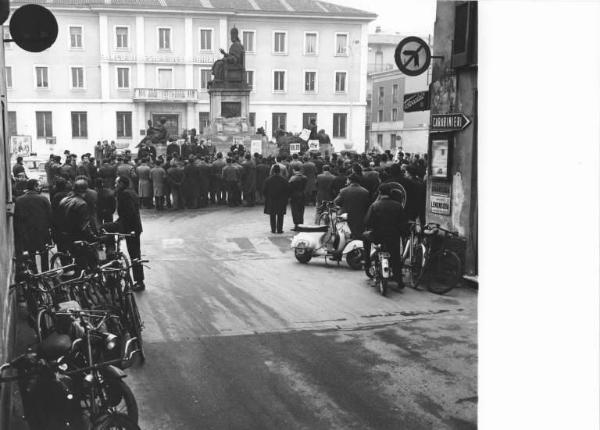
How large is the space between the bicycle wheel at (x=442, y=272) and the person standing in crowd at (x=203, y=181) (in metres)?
12.4

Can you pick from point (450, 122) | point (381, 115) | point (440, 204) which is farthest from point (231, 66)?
point (381, 115)

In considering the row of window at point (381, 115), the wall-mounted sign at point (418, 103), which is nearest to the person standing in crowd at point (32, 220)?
the wall-mounted sign at point (418, 103)

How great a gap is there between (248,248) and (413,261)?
195 inches

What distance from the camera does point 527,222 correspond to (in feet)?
4.70

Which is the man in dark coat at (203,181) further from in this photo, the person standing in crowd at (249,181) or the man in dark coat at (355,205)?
the man in dark coat at (355,205)

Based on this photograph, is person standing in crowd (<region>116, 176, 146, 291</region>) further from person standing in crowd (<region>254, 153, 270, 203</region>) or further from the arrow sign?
person standing in crowd (<region>254, 153, 270, 203</region>)

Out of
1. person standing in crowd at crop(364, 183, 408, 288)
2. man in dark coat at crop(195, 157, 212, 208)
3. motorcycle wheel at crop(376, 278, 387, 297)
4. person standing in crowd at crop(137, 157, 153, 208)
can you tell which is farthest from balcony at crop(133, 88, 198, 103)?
motorcycle wheel at crop(376, 278, 387, 297)

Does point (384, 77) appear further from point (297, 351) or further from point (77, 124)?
point (297, 351)

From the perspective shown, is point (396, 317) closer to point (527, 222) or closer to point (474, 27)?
point (474, 27)

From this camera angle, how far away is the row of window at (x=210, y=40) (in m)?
Result: 55.5

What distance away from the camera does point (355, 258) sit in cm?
1302

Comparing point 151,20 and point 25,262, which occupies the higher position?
point 151,20

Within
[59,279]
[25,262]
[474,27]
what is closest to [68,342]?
[59,279]

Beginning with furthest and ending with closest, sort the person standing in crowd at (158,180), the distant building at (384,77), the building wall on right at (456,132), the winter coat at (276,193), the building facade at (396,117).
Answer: the distant building at (384,77) < the building facade at (396,117) < the person standing in crowd at (158,180) < the winter coat at (276,193) < the building wall on right at (456,132)
